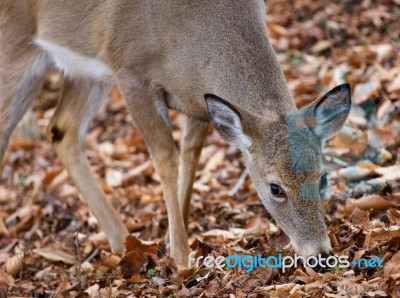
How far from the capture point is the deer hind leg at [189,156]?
6.73 meters

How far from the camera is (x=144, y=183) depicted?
8.61 metres

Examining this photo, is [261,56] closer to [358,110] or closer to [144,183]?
[358,110]

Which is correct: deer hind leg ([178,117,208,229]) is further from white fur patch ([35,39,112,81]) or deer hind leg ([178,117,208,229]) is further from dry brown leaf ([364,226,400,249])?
dry brown leaf ([364,226,400,249])

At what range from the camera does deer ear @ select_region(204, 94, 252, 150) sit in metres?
5.18

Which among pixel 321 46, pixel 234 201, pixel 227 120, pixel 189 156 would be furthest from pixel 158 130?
pixel 321 46

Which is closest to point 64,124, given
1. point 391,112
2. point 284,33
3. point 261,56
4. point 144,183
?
point 144,183

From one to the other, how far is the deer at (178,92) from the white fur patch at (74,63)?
1cm

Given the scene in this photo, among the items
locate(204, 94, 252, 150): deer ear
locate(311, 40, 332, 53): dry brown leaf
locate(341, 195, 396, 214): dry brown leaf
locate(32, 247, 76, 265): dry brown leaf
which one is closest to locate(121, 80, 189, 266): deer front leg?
locate(204, 94, 252, 150): deer ear

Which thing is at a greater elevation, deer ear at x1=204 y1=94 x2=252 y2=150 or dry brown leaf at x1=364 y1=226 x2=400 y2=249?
deer ear at x1=204 y1=94 x2=252 y2=150

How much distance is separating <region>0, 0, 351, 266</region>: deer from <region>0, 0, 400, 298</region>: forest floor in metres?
0.35

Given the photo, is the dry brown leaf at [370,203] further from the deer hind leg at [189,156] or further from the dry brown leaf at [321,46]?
the dry brown leaf at [321,46]

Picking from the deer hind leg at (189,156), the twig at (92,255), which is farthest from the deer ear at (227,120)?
the twig at (92,255)

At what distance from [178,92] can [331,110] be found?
135 cm
